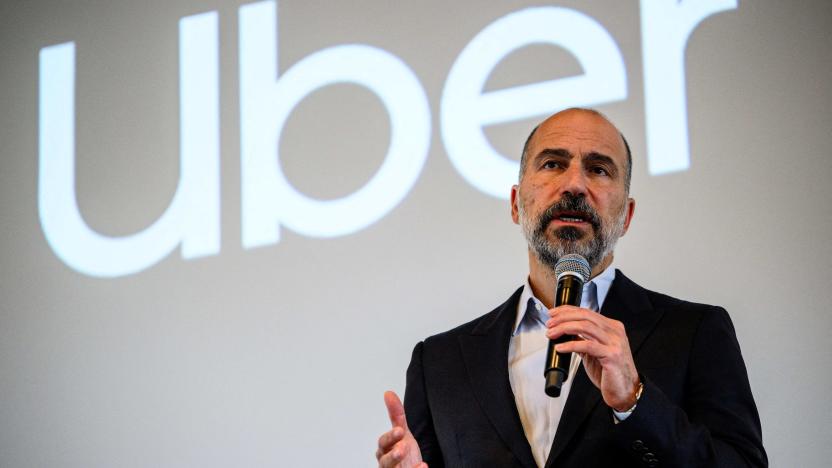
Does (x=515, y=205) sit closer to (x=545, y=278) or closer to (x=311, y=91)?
(x=545, y=278)

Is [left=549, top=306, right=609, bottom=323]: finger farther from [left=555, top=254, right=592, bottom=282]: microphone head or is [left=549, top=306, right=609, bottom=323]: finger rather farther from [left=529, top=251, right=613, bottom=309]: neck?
[left=529, top=251, right=613, bottom=309]: neck

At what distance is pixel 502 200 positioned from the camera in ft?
11.2

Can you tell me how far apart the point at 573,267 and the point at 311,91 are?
1884 mm

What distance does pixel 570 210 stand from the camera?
242 cm

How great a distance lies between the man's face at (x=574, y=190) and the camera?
7.88ft

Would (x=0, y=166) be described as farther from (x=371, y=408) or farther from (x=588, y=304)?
(x=588, y=304)

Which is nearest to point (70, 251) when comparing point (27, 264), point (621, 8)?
point (27, 264)

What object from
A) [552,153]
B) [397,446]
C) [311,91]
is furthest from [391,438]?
[311,91]

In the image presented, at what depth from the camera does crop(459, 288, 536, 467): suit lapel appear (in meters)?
2.28

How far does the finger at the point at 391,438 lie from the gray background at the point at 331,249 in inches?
53.0

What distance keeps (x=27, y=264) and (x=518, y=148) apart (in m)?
1.94

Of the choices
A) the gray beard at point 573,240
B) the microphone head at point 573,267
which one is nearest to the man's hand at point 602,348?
the microphone head at point 573,267

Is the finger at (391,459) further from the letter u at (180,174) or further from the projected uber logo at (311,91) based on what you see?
the letter u at (180,174)

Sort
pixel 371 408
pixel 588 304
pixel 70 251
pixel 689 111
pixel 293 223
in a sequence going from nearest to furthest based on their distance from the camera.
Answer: pixel 588 304 → pixel 689 111 → pixel 371 408 → pixel 293 223 → pixel 70 251
